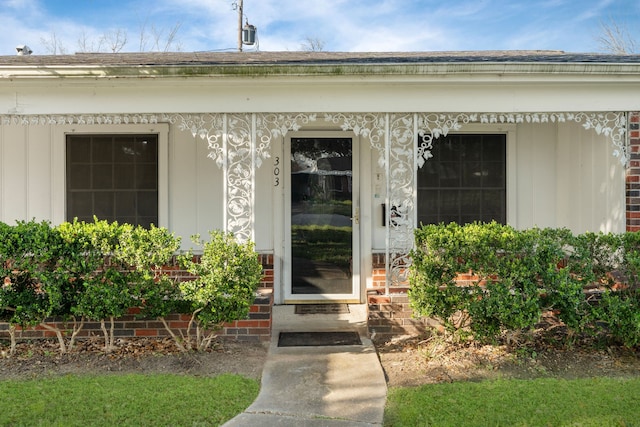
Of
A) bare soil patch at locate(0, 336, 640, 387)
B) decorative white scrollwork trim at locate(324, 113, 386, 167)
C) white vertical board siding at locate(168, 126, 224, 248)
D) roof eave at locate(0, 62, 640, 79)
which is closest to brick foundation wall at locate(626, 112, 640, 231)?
roof eave at locate(0, 62, 640, 79)

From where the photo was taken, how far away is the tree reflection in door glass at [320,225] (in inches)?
273

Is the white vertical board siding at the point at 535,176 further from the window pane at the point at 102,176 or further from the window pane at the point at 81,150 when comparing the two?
the window pane at the point at 81,150

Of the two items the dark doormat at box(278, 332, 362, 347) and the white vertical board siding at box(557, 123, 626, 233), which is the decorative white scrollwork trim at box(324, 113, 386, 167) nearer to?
the dark doormat at box(278, 332, 362, 347)

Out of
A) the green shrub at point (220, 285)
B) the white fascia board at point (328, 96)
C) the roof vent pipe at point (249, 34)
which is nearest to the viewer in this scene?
the green shrub at point (220, 285)

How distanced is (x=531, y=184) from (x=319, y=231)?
2.98 metres

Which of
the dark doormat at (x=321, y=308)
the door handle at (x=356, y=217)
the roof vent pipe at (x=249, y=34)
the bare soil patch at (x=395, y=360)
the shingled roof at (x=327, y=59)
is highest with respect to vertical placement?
the roof vent pipe at (x=249, y=34)

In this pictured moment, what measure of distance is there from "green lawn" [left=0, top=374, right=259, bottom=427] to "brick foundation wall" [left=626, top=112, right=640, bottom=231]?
4438mm

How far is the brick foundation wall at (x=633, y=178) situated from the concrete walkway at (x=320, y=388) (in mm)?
3222

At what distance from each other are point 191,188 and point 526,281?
4333 mm

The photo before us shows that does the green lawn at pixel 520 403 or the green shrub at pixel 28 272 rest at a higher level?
the green shrub at pixel 28 272

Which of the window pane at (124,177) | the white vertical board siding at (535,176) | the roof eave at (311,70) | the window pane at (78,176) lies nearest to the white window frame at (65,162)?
the window pane at (78,176)

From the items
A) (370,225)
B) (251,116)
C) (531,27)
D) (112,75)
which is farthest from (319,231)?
(531,27)

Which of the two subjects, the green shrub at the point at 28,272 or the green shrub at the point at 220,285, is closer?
the green shrub at the point at 28,272

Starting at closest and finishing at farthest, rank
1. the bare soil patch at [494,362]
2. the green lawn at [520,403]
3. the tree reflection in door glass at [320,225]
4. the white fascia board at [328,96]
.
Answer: the green lawn at [520,403] < the bare soil patch at [494,362] < the white fascia board at [328,96] < the tree reflection in door glass at [320,225]
